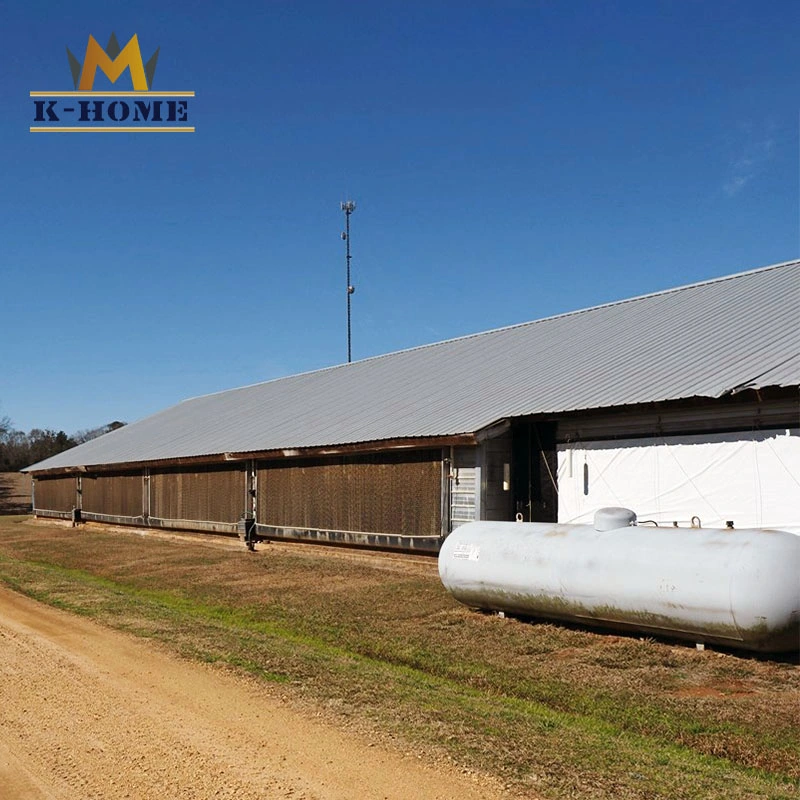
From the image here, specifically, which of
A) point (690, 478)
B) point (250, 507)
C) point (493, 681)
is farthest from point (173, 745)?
point (250, 507)

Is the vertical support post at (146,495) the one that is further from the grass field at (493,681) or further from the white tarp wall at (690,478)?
the white tarp wall at (690,478)

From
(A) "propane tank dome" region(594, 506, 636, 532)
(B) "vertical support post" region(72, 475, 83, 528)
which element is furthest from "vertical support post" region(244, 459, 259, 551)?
(B) "vertical support post" region(72, 475, 83, 528)

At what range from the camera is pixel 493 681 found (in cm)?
917

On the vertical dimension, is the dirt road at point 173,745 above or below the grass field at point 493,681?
above

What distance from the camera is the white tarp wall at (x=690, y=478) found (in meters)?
13.8

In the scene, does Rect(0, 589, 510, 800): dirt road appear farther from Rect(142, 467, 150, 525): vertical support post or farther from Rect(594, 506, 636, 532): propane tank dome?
Rect(142, 467, 150, 525): vertical support post

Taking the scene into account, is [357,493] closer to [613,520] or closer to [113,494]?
[613,520]

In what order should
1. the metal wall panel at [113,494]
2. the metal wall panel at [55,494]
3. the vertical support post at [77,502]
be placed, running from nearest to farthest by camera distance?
the metal wall panel at [113,494] < the vertical support post at [77,502] < the metal wall panel at [55,494]

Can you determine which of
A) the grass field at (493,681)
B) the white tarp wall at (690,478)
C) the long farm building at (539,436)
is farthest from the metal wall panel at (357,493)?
the white tarp wall at (690,478)

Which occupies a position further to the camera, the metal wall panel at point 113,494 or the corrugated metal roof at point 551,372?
the metal wall panel at point 113,494

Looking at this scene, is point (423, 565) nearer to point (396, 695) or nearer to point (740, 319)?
point (740, 319)

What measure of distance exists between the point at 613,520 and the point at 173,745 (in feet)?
23.7

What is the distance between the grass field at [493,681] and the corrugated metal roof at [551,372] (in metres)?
4.80

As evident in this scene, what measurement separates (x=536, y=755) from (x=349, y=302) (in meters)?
38.1
